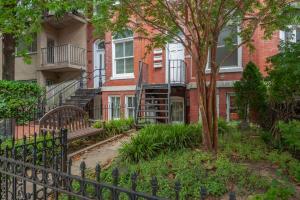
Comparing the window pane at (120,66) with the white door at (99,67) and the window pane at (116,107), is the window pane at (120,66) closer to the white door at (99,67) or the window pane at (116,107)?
the window pane at (116,107)

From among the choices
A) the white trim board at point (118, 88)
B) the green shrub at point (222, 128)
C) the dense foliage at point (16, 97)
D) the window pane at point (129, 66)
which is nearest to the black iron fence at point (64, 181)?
the green shrub at point (222, 128)

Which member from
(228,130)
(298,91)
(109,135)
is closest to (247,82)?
(228,130)

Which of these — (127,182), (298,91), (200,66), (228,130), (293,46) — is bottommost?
(127,182)

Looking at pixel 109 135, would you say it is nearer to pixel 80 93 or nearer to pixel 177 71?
pixel 177 71

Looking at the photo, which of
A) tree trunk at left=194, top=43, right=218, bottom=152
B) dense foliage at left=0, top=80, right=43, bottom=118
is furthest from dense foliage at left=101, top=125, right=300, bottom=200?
dense foliage at left=0, top=80, right=43, bottom=118

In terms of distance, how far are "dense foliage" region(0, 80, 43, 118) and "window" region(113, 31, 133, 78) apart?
12.2 feet

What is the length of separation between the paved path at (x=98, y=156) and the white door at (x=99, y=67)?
361 inches

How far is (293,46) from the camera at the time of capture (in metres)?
6.51

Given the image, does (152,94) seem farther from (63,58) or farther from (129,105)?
(63,58)

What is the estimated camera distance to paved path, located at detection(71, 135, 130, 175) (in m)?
6.82

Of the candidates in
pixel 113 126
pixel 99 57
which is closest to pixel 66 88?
pixel 99 57

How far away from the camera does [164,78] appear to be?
1351 centimetres

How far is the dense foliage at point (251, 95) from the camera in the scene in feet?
28.2

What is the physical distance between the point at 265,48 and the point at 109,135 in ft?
19.7
